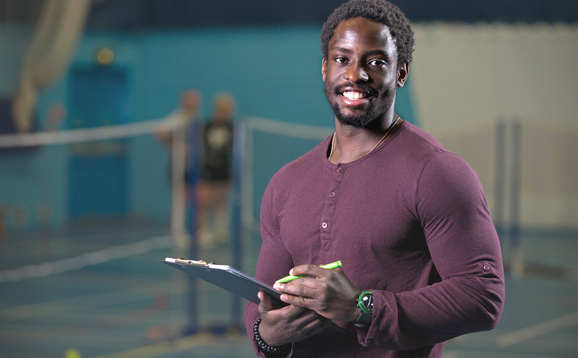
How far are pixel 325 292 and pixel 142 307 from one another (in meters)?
4.72

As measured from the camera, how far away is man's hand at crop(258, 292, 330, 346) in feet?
4.77

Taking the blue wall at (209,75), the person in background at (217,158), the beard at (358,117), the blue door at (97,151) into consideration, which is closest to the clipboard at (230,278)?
the beard at (358,117)

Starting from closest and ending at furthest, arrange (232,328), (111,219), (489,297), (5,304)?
1. (489,297)
2. (232,328)
3. (5,304)
4. (111,219)

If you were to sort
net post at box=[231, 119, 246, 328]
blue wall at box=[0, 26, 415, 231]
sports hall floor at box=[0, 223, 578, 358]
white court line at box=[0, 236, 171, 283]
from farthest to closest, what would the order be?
blue wall at box=[0, 26, 415, 231] → white court line at box=[0, 236, 171, 283] → net post at box=[231, 119, 246, 328] → sports hall floor at box=[0, 223, 578, 358]

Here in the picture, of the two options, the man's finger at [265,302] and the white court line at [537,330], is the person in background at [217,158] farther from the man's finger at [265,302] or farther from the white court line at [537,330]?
the man's finger at [265,302]

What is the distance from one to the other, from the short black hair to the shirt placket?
0.88ft

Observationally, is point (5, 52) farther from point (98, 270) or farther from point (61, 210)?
point (98, 270)

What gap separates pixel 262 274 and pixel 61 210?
33.5 feet

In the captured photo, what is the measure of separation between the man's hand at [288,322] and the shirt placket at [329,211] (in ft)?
0.52

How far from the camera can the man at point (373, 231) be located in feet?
4.60

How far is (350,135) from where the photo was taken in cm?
160

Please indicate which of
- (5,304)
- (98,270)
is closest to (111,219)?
(98,270)

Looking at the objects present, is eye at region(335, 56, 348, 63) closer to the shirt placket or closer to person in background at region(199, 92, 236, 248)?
the shirt placket

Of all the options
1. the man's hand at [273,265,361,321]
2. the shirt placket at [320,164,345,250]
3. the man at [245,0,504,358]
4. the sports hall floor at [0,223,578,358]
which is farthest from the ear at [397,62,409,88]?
the sports hall floor at [0,223,578,358]
